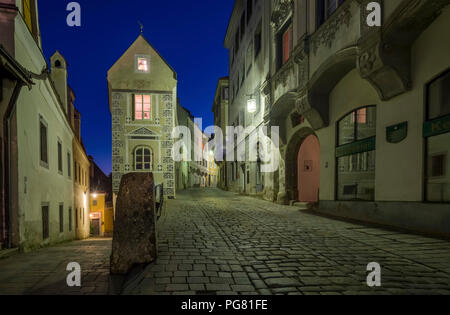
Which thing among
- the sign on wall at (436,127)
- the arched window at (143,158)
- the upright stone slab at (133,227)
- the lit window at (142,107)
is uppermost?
the lit window at (142,107)

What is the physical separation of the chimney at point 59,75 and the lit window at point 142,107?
6.44 m

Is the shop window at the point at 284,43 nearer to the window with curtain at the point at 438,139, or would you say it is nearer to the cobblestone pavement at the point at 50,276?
the window with curtain at the point at 438,139

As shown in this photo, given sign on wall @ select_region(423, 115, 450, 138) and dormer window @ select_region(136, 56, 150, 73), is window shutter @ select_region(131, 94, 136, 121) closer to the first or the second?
dormer window @ select_region(136, 56, 150, 73)

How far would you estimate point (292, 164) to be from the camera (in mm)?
12094

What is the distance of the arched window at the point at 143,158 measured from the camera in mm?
18641

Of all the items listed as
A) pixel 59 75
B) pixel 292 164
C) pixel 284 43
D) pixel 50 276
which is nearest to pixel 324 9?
pixel 284 43

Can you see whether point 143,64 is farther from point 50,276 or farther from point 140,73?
point 50,276

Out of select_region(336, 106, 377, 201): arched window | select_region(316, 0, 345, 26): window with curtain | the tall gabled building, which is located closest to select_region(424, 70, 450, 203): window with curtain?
select_region(336, 106, 377, 201): arched window

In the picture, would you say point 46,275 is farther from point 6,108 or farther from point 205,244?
point 6,108

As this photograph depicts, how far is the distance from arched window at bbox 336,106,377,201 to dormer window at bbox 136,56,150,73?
15.2 metres

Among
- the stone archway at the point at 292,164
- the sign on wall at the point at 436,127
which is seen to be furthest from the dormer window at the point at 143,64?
the sign on wall at the point at 436,127

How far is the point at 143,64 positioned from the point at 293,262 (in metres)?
18.9

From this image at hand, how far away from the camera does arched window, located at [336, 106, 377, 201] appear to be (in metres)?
7.27
